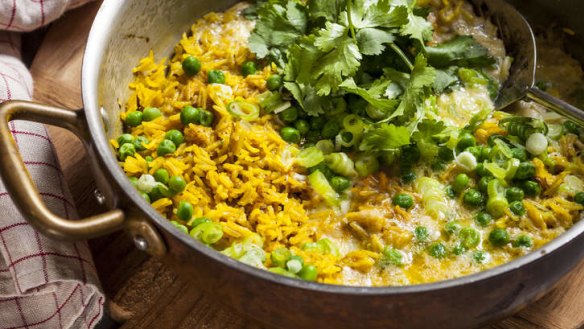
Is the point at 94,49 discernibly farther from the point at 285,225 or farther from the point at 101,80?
the point at 285,225

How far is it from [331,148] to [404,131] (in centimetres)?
36

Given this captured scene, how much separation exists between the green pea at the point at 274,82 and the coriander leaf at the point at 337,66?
0.74 feet

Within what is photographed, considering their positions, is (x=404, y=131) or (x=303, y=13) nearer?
(x=404, y=131)

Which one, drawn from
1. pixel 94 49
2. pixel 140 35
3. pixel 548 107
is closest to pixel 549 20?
pixel 548 107

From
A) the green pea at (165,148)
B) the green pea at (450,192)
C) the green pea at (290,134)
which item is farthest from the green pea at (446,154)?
the green pea at (165,148)

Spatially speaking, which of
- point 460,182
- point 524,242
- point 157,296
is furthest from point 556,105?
point 157,296

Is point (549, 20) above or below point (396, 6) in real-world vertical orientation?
below

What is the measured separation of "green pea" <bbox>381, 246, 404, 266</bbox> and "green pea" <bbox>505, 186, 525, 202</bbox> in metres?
0.55

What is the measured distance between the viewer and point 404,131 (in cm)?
271

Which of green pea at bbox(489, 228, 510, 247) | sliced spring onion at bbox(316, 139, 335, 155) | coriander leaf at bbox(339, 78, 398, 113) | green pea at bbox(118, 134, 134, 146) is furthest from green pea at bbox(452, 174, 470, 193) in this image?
green pea at bbox(118, 134, 134, 146)

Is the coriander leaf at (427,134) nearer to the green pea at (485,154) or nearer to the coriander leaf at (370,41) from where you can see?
the green pea at (485,154)

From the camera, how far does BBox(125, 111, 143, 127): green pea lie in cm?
294

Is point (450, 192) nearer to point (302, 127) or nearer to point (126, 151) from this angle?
point (302, 127)

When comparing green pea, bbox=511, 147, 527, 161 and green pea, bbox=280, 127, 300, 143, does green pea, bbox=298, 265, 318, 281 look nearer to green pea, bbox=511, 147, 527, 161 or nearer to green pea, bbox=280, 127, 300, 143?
green pea, bbox=280, 127, 300, 143
